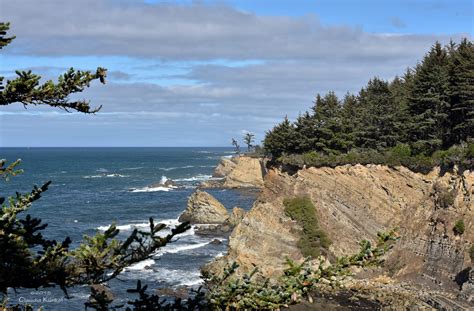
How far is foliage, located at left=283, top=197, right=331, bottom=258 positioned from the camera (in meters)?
40.2

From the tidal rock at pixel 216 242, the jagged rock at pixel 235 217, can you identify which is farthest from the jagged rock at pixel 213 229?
the tidal rock at pixel 216 242

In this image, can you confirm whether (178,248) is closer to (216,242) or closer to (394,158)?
(216,242)

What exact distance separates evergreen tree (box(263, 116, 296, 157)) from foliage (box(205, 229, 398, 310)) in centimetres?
3831

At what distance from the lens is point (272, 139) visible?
49.5 meters

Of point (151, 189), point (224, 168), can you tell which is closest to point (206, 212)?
point (151, 189)

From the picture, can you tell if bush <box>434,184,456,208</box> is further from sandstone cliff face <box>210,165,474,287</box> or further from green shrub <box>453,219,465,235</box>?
green shrub <box>453,219,465,235</box>

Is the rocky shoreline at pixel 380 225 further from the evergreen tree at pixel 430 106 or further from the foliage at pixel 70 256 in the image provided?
the foliage at pixel 70 256

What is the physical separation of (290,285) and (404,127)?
39.4m

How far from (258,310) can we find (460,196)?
34.2 metres

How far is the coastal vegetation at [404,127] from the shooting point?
4341 centimetres

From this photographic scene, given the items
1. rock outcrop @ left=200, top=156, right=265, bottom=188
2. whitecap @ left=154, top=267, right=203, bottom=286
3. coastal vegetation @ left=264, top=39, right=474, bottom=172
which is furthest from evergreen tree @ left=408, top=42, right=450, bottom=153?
rock outcrop @ left=200, top=156, right=265, bottom=188

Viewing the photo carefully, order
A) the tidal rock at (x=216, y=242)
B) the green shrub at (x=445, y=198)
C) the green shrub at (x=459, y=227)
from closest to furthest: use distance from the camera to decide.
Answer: the green shrub at (x=459, y=227) → the green shrub at (x=445, y=198) → the tidal rock at (x=216, y=242)

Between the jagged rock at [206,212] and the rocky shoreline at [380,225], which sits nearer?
the rocky shoreline at [380,225]

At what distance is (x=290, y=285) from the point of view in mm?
9617
